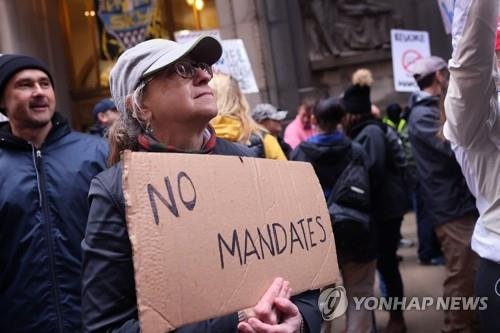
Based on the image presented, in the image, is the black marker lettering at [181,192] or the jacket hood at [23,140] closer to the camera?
the black marker lettering at [181,192]

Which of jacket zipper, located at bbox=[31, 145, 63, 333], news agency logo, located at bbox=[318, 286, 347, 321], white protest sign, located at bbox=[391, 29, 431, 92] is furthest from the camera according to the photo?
white protest sign, located at bbox=[391, 29, 431, 92]

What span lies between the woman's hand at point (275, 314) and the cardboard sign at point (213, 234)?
0.02m

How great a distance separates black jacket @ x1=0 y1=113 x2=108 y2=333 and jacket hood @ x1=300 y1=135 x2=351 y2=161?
6.49 ft

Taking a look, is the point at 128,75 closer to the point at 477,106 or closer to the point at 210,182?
the point at 210,182

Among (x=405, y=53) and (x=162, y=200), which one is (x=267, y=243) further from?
(x=405, y=53)

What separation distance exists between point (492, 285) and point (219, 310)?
1.21 meters

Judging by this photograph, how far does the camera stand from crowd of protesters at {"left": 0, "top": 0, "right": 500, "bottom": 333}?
1698mm

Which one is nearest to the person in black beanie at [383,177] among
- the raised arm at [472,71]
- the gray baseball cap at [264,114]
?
the gray baseball cap at [264,114]

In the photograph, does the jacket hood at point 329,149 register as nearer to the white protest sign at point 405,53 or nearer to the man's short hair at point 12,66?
the man's short hair at point 12,66

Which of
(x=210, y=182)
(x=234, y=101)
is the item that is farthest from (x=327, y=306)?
(x=234, y=101)

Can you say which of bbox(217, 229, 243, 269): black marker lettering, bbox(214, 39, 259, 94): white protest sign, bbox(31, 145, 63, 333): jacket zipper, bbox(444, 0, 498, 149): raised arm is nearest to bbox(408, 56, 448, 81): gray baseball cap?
bbox(214, 39, 259, 94): white protest sign

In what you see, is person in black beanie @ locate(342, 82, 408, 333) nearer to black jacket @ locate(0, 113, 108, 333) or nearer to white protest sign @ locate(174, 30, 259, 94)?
white protest sign @ locate(174, 30, 259, 94)

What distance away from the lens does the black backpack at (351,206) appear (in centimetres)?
421

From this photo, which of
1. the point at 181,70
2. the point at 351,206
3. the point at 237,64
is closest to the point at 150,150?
the point at 181,70
